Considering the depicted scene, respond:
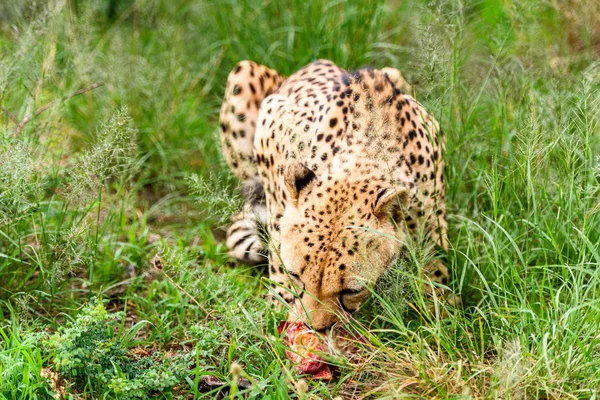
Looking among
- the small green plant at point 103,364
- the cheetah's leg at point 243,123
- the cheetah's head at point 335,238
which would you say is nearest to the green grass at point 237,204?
the small green plant at point 103,364

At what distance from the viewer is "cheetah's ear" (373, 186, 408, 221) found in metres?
3.28

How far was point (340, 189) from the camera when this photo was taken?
11.3 ft

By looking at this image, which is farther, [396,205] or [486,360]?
[396,205]

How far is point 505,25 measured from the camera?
14.5 ft

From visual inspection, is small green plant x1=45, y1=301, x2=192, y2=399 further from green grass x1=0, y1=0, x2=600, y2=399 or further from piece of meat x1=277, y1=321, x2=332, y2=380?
piece of meat x1=277, y1=321, x2=332, y2=380

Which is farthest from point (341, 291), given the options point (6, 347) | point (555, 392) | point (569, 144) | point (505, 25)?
point (505, 25)

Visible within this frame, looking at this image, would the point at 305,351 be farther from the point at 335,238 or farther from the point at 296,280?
the point at 335,238

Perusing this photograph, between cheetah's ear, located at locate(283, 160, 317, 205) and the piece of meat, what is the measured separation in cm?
61

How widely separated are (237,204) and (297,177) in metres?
0.31

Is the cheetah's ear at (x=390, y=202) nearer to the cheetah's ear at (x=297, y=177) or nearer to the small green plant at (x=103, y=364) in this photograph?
the cheetah's ear at (x=297, y=177)

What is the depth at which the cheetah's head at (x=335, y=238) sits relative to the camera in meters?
3.30

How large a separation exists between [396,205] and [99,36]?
358cm

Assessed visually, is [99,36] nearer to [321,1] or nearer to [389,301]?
[321,1]

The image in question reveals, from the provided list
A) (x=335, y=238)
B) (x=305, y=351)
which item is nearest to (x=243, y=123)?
(x=335, y=238)
